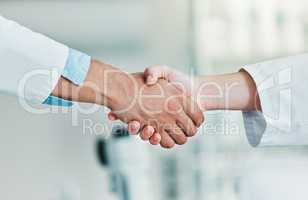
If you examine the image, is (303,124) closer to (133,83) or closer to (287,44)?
(133,83)

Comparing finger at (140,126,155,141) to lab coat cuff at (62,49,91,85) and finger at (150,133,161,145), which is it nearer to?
finger at (150,133,161,145)

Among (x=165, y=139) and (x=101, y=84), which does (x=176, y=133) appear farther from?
(x=101, y=84)

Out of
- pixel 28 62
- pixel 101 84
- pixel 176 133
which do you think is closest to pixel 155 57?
pixel 176 133

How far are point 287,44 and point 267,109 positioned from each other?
1.03 m

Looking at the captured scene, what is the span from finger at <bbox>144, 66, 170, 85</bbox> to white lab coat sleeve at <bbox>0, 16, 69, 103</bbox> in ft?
0.75

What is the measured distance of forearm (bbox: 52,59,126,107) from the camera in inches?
43.5

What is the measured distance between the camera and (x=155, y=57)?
2.13 m

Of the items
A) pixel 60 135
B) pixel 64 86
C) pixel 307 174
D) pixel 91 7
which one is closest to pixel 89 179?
pixel 60 135

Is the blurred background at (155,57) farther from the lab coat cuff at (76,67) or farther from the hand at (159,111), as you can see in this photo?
the lab coat cuff at (76,67)

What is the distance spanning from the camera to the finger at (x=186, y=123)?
4.14 ft

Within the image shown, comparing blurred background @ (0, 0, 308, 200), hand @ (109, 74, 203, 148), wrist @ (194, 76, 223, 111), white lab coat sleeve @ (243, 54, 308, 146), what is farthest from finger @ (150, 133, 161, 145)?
blurred background @ (0, 0, 308, 200)

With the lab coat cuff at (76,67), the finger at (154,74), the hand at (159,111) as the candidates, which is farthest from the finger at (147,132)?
the lab coat cuff at (76,67)

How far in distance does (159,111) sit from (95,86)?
18 centimetres

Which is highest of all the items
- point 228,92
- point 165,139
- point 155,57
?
point 155,57
